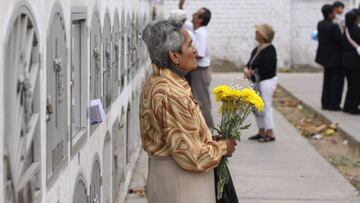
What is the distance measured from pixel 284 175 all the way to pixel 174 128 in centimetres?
509

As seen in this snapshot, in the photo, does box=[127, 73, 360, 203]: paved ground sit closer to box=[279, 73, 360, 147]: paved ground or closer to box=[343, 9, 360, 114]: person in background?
box=[279, 73, 360, 147]: paved ground

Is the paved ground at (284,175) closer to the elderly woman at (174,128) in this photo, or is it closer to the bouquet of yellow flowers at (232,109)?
Answer: the bouquet of yellow flowers at (232,109)

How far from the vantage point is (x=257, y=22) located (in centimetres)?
2264

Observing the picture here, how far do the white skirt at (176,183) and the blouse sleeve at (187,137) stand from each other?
0.31 feet

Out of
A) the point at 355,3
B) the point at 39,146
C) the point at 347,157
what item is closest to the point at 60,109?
the point at 39,146

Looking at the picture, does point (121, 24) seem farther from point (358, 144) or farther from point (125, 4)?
point (358, 144)

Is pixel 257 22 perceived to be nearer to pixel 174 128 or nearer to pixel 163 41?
pixel 163 41

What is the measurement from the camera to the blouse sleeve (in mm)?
4227

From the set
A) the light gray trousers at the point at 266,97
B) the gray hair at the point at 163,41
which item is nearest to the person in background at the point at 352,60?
the light gray trousers at the point at 266,97

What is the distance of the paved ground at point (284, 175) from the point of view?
8.03 meters

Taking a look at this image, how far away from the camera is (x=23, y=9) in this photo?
3055 millimetres

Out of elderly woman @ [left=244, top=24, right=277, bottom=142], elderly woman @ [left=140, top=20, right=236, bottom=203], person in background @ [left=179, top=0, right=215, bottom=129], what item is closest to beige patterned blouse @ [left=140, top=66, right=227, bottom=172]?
elderly woman @ [left=140, top=20, right=236, bottom=203]

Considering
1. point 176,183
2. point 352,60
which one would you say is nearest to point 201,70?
point 352,60

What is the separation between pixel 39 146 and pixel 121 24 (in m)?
4.27
